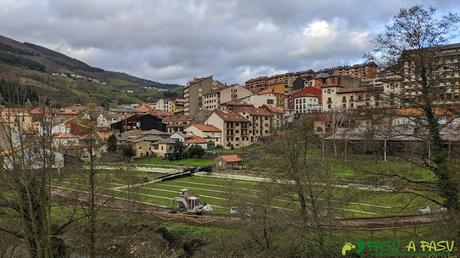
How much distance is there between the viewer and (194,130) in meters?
75.4

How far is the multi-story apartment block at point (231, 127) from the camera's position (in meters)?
75.4

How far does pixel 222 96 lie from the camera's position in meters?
106

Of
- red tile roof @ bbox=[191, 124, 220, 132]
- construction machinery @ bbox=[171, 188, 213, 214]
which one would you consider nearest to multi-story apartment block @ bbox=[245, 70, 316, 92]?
red tile roof @ bbox=[191, 124, 220, 132]

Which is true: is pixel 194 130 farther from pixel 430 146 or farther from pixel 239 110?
pixel 430 146

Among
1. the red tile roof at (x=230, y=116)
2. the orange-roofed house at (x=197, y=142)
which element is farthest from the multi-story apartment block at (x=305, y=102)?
the orange-roofed house at (x=197, y=142)

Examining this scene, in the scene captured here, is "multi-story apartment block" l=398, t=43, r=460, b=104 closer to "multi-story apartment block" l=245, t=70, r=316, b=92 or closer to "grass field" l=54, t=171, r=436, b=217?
"grass field" l=54, t=171, r=436, b=217

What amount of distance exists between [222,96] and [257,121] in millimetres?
26131

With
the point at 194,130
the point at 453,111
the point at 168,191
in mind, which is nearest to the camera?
the point at 453,111

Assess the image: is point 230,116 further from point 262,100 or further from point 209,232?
point 209,232

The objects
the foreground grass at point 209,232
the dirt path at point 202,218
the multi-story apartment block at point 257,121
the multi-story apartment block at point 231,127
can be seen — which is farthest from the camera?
the multi-story apartment block at point 257,121

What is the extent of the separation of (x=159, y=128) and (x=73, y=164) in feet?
246

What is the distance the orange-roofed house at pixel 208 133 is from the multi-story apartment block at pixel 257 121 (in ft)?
25.1

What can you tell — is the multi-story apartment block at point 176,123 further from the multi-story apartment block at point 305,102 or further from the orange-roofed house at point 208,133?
the multi-story apartment block at point 305,102

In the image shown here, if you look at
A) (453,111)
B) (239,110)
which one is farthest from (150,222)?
(239,110)
